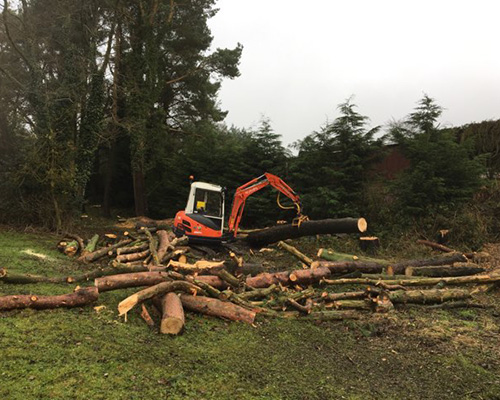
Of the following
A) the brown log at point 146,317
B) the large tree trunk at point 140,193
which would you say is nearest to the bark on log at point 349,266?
the brown log at point 146,317

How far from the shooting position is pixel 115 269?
6.59m

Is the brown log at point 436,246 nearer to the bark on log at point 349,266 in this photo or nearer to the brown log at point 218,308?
the bark on log at point 349,266

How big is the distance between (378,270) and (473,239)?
485 cm

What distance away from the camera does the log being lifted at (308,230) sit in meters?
9.88

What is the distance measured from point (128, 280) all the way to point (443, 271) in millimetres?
6556

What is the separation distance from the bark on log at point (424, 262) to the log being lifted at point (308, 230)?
5.13 ft

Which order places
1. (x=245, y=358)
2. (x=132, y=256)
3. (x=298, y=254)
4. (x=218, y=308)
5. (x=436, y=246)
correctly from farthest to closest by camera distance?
(x=436, y=246), (x=298, y=254), (x=132, y=256), (x=218, y=308), (x=245, y=358)

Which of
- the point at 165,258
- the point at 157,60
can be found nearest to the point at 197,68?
the point at 157,60

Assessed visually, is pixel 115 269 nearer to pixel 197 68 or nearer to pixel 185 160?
pixel 185 160

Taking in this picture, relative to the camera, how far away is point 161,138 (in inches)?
842

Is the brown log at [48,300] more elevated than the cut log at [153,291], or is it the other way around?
the cut log at [153,291]

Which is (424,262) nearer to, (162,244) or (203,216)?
(203,216)

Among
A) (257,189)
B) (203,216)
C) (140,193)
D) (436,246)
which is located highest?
(257,189)

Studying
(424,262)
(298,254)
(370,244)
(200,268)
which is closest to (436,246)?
(370,244)
